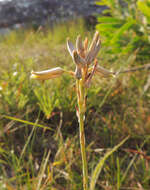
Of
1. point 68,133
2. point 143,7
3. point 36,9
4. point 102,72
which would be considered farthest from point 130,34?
point 36,9

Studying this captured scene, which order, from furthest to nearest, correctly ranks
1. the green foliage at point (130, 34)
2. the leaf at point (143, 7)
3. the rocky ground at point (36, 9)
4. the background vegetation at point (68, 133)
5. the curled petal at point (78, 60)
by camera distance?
the rocky ground at point (36, 9) → the green foliage at point (130, 34) → the leaf at point (143, 7) → the background vegetation at point (68, 133) → the curled petal at point (78, 60)

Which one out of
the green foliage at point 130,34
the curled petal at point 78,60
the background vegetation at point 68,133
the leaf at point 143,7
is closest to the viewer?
the curled petal at point 78,60

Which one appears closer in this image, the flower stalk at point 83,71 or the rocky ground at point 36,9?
the flower stalk at point 83,71

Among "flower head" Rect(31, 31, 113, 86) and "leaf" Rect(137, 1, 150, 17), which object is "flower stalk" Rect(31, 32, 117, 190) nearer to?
"flower head" Rect(31, 31, 113, 86)

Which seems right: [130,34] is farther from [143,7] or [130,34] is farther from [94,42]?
[94,42]

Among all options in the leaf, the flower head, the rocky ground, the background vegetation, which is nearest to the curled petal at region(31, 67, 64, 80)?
the flower head

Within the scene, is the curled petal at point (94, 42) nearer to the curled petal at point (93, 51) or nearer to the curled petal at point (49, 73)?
the curled petal at point (93, 51)

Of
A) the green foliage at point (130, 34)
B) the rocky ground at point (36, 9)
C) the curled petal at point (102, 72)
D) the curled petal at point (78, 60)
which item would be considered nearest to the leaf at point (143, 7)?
the green foliage at point (130, 34)
